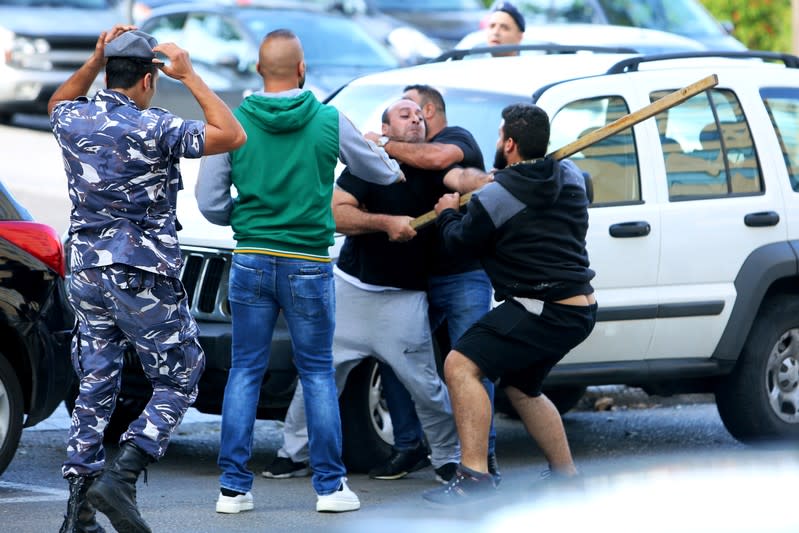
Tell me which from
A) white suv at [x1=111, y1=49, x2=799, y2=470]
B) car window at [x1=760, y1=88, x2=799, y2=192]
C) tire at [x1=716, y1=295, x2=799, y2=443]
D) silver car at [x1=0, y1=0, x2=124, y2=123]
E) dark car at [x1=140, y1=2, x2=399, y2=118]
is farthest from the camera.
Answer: silver car at [x1=0, y1=0, x2=124, y2=123]

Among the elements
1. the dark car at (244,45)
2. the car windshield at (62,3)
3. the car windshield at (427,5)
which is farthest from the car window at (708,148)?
the car windshield at (427,5)

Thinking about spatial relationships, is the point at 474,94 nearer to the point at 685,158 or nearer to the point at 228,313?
the point at 685,158

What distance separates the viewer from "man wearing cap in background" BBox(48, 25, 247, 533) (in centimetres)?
558

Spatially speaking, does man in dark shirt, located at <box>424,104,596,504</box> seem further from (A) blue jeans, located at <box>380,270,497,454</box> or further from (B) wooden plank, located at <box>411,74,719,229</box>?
(A) blue jeans, located at <box>380,270,497,454</box>

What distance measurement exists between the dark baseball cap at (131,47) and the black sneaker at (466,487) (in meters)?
2.08

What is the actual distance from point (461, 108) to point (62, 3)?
12.0 meters

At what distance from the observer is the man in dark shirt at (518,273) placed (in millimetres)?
6434

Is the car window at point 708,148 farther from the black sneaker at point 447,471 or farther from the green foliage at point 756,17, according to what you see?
the green foliage at point 756,17

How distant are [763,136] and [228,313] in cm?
288

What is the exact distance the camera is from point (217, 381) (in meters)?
6.98

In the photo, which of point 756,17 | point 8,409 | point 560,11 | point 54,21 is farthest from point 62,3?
point 8,409

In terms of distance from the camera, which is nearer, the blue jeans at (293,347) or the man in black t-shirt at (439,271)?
the blue jeans at (293,347)

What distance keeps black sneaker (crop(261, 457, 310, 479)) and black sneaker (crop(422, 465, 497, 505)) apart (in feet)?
2.77

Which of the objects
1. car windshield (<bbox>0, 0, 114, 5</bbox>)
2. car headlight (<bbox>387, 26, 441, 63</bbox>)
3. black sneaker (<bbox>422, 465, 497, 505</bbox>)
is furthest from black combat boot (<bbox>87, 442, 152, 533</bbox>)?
car windshield (<bbox>0, 0, 114, 5</bbox>)
